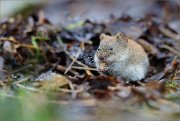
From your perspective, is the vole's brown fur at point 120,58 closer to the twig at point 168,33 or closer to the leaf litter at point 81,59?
the leaf litter at point 81,59

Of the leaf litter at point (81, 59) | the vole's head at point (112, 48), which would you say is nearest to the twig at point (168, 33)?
the leaf litter at point (81, 59)

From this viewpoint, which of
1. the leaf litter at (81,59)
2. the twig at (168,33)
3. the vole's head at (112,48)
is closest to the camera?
the leaf litter at (81,59)

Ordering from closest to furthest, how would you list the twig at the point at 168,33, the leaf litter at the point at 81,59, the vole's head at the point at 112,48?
the leaf litter at the point at 81,59 → the vole's head at the point at 112,48 → the twig at the point at 168,33

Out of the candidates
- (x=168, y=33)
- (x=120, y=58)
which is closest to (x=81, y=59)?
(x=120, y=58)

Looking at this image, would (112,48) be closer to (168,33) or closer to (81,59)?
(81,59)

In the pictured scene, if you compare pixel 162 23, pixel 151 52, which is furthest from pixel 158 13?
pixel 151 52

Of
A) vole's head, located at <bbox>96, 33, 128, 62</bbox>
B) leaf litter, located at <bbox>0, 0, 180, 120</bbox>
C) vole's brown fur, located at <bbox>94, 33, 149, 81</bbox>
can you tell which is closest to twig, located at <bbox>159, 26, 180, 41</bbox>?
leaf litter, located at <bbox>0, 0, 180, 120</bbox>

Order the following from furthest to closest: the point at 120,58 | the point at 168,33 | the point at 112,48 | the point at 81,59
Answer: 1. the point at 168,33
2. the point at 81,59
3. the point at 120,58
4. the point at 112,48

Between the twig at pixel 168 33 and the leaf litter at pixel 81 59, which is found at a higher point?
the twig at pixel 168 33

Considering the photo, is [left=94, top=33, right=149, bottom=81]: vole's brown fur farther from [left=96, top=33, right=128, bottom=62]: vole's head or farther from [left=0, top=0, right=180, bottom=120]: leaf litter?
[left=0, top=0, right=180, bottom=120]: leaf litter
